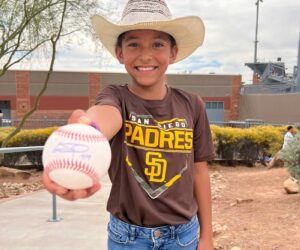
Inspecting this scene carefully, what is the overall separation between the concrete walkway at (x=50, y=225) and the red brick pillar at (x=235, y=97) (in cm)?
2762

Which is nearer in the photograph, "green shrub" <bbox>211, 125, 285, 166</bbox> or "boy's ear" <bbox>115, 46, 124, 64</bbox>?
"boy's ear" <bbox>115, 46, 124, 64</bbox>

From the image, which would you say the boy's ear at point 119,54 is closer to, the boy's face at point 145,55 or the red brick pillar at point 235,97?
the boy's face at point 145,55

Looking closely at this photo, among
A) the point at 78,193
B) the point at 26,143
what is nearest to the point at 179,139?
the point at 78,193

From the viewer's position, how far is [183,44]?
196cm

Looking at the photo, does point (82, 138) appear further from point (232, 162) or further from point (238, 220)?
point (232, 162)

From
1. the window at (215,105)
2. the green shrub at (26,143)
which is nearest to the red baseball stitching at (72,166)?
the green shrub at (26,143)

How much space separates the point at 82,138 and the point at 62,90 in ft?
104

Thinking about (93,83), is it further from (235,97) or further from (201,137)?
(201,137)

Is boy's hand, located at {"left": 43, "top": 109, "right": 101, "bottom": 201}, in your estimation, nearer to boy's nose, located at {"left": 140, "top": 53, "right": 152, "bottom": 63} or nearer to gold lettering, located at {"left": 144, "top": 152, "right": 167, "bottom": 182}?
gold lettering, located at {"left": 144, "top": 152, "right": 167, "bottom": 182}

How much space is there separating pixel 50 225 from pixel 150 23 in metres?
3.60

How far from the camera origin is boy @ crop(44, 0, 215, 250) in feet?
5.24

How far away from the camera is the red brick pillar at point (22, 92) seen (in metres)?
31.5

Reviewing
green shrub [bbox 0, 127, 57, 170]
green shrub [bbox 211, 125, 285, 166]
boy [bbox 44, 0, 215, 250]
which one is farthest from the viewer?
green shrub [bbox 211, 125, 285, 166]

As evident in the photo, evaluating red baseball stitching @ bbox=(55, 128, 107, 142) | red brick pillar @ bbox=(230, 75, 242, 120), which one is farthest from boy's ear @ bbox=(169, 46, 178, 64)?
red brick pillar @ bbox=(230, 75, 242, 120)
